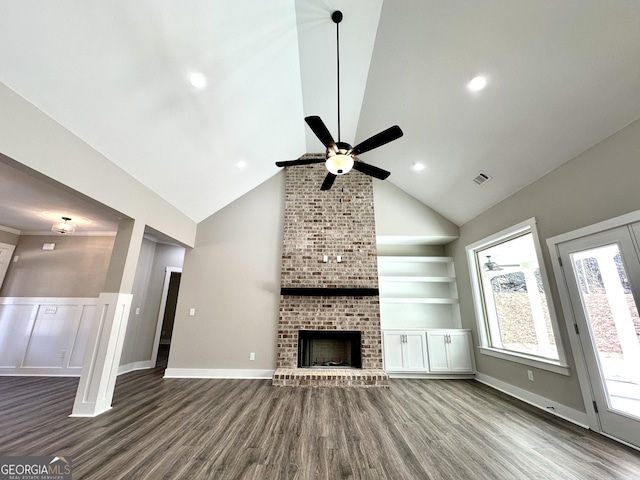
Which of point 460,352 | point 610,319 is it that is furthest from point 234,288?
point 610,319

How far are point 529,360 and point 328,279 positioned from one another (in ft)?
10.3

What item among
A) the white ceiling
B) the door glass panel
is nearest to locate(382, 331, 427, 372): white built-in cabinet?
the door glass panel

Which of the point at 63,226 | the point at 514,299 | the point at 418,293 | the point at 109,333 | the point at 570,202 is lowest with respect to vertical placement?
the point at 109,333

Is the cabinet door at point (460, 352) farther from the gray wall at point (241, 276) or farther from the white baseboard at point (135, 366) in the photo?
the white baseboard at point (135, 366)

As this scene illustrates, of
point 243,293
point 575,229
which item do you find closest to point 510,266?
point 575,229

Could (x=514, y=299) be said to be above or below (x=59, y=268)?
below

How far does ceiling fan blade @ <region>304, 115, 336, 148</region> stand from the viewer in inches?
81.3

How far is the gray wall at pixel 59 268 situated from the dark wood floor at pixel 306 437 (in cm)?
177

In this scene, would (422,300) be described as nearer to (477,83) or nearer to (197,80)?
(477,83)

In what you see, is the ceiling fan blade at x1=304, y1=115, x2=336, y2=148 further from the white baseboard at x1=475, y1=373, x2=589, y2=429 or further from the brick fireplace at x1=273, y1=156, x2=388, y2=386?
the white baseboard at x1=475, y1=373, x2=589, y2=429

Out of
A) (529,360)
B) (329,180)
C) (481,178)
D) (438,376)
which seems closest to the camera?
(329,180)

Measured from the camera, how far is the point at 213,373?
14.1ft

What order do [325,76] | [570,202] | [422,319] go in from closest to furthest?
[570,202], [325,76], [422,319]

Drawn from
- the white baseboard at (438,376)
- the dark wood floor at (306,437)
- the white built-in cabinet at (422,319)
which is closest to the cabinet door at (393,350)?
the white built-in cabinet at (422,319)
